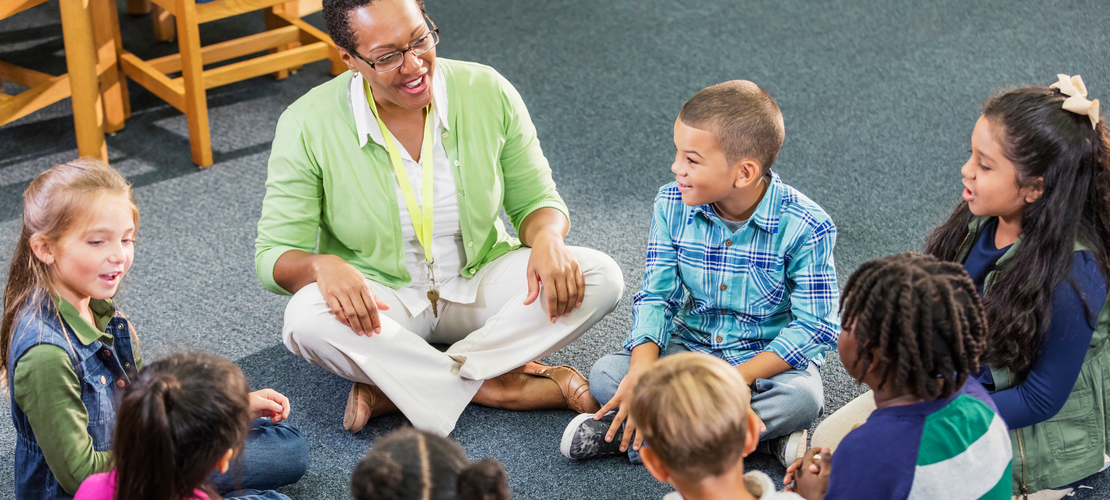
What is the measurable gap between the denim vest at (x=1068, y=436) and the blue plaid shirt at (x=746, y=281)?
0.87 ft

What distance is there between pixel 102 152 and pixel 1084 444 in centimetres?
236

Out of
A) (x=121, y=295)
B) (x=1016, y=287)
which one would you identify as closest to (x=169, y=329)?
(x=121, y=295)

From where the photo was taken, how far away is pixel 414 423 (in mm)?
1699

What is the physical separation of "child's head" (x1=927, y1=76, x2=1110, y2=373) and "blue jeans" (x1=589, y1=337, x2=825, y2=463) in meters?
0.30

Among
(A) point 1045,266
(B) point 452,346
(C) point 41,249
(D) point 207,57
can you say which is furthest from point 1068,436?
(D) point 207,57

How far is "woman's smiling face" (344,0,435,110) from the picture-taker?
61.5 inches

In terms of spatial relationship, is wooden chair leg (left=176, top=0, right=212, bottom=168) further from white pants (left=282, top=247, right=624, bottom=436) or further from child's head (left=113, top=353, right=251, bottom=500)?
child's head (left=113, top=353, right=251, bottom=500)

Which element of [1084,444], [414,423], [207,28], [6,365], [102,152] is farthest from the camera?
[207,28]

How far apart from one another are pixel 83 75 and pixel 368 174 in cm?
121

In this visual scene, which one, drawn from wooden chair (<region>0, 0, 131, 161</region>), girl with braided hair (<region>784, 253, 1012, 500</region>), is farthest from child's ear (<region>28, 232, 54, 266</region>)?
wooden chair (<region>0, 0, 131, 161</region>)

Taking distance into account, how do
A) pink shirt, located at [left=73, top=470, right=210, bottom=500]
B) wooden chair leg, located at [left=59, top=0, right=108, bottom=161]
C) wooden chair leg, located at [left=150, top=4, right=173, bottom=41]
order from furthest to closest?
wooden chair leg, located at [left=150, top=4, right=173, bottom=41] < wooden chair leg, located at [left=59, top=0, right=108, bottom=161] < pink shirt, located at [left=73, top=470, right=210, bottom=500]

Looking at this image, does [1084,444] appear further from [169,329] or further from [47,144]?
[47,144]

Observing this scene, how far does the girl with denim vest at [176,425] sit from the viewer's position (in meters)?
1.07

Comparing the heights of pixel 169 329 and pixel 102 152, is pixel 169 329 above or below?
below
